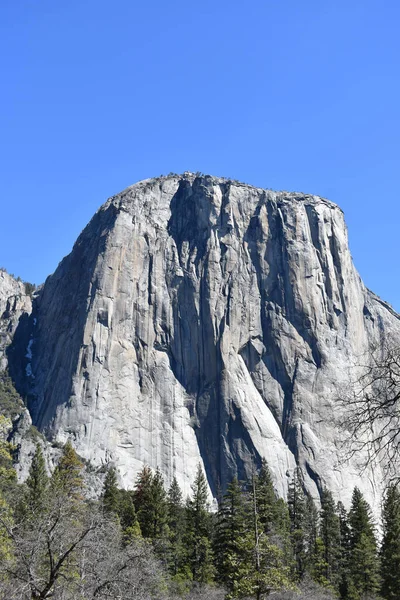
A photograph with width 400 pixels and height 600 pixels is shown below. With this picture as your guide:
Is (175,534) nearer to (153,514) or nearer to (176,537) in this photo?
(176,537)

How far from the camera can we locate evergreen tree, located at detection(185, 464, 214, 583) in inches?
2133

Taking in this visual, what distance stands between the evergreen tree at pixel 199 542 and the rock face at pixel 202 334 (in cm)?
4746

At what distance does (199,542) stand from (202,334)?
224ft

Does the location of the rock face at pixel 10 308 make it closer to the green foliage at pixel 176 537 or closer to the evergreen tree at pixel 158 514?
the green foliage at pixel 176 537

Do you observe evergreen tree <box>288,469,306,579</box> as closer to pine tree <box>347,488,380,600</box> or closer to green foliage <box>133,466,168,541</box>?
pine tree <box>347,488,380,600</box>

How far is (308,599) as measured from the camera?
39.5 metres

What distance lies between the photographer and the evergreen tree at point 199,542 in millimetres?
54172

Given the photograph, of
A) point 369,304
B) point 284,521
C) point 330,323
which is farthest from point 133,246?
point 284,521

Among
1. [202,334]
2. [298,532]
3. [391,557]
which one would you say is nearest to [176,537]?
[298,532]

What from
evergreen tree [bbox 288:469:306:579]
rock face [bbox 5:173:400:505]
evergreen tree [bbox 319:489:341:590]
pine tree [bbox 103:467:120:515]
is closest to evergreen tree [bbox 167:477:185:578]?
pine tree [bbox 103:467:120:515]

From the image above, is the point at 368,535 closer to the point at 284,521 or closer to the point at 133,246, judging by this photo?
the point at 284,521

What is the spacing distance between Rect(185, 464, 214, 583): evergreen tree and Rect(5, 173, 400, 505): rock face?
156 ft

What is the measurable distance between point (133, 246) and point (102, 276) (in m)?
9.52

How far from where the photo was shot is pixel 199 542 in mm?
57219
